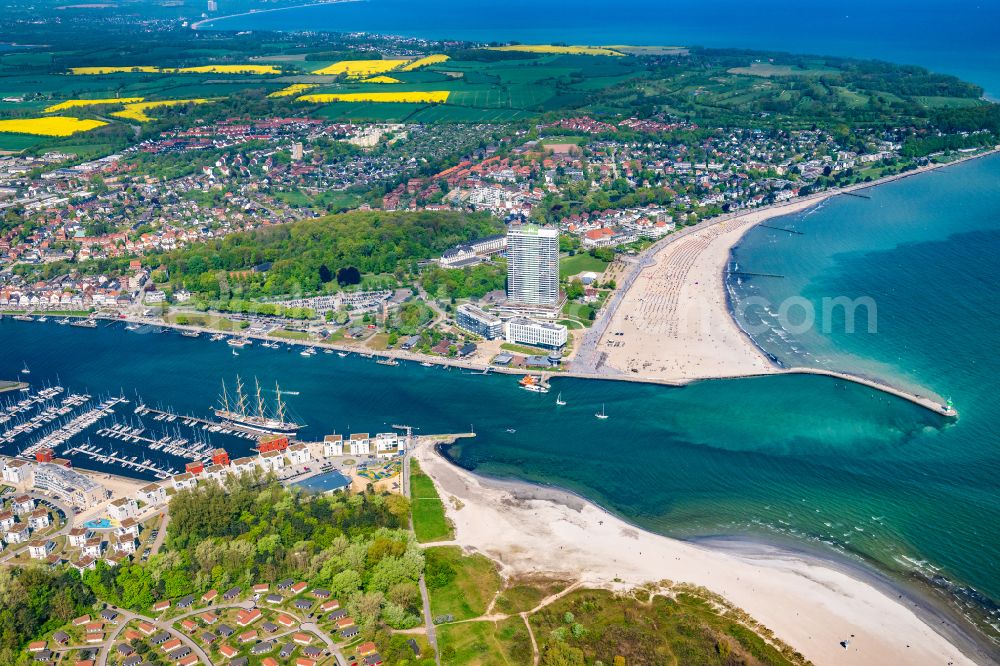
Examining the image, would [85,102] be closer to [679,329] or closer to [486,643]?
[679,329]

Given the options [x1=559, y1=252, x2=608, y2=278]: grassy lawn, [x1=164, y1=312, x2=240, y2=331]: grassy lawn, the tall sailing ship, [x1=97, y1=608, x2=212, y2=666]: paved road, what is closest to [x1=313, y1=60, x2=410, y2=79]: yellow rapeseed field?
[x1=559, y1=252, x2=608, y2=278]: grassy lawn

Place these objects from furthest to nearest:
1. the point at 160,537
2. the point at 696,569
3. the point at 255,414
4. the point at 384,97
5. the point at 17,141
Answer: the point at 384,97 < the point at 17,141 < the point at 255,414 < the point at 160,537 < the point at 696,569

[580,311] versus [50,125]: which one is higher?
[50,125]

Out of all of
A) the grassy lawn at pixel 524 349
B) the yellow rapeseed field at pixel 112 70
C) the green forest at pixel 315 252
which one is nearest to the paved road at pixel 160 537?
the grassy lawn at pixel 524 349

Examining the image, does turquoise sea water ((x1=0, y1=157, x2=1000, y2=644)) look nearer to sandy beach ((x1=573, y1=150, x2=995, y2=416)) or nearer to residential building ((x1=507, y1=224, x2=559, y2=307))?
sandy beach ((x1=573, y1=150, x2=995, y2=416))

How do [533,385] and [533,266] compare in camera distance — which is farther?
[533,266]

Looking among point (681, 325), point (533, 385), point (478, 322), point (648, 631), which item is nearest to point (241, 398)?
point (478, 322)

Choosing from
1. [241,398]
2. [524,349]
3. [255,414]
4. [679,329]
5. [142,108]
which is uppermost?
[142,108]
